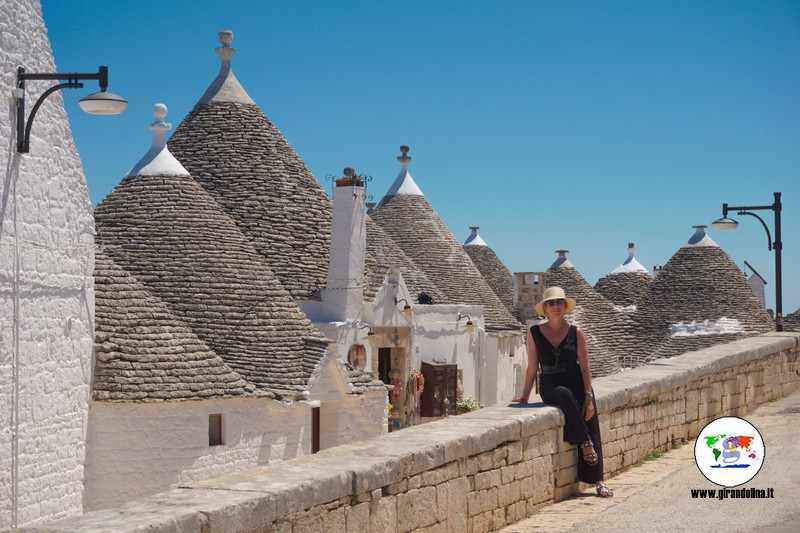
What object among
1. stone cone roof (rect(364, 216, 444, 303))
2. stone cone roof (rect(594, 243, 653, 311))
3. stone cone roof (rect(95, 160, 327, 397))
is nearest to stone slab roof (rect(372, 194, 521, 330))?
stone cone roof (rect(364, 216, 444, 303))

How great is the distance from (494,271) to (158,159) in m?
20.7

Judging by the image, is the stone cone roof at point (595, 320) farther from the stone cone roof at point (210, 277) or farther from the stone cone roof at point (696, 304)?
the stone cone roof at point (210, 277)

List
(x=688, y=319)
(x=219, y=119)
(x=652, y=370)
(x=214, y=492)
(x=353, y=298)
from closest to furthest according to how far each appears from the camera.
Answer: (x=214, y=492)
(x=652, y=370)
(x=353, y=298)
(x=219, y=119)
(x=688, y=319)

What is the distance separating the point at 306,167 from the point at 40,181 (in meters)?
11.1

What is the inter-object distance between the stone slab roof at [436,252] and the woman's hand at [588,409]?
896 inches

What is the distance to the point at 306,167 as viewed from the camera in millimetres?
25141

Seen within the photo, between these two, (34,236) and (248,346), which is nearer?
(34,236)

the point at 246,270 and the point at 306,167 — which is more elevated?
the point at 306,167

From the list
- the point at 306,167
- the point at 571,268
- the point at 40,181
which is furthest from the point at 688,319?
the point at 40,181

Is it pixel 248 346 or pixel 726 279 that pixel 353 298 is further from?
pixel 726 279

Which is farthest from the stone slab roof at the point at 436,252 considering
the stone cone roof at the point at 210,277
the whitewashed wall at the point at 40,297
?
the whitewashed wall at the point at 40,297

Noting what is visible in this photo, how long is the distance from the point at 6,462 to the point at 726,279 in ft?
91.6

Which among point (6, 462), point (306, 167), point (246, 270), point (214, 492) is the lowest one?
point (6, 462)

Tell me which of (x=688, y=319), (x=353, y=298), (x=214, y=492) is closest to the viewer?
(x=214, y=492)
